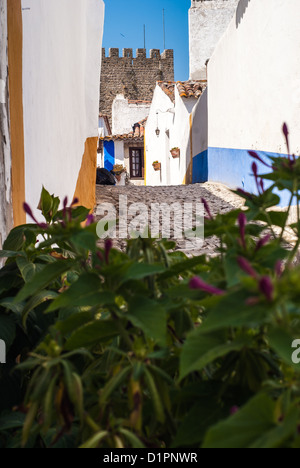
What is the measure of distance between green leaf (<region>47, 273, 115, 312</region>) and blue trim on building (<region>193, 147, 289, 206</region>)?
479 cm

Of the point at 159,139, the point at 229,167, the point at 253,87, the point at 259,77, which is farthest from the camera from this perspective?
the point at 159,139

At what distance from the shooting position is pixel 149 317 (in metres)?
0.63

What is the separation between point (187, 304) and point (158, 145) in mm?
19135

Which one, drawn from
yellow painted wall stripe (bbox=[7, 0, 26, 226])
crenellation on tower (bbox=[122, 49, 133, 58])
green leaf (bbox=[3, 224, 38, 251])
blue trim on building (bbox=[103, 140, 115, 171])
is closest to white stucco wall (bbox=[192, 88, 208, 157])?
yellow painted wall stripe (bbox=[7, 0, 26, 226])

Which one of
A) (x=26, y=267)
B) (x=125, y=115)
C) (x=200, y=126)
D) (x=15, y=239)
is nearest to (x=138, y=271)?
(x=26, y=267)

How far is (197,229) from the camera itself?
0.81 metres

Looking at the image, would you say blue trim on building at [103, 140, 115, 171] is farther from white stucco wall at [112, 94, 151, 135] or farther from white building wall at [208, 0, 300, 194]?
white building wall at [208, 0, 300, 194]

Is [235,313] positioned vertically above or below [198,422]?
above

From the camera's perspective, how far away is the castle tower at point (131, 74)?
106ft

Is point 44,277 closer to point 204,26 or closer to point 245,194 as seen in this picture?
point 245,194

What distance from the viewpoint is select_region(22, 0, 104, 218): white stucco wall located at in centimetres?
277

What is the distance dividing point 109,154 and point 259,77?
1724 centimetres

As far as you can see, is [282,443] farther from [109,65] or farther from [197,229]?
[109,65]
